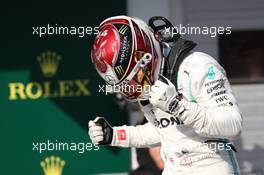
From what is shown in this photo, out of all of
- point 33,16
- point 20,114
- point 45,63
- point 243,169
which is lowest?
point 243,169

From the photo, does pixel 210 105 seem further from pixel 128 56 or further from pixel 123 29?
pixel 123 29

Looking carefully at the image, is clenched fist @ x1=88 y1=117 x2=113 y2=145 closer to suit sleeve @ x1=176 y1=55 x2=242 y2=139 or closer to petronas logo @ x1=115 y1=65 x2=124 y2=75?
petronas logo @ x1=115 y1=65 x2=124 y2=75

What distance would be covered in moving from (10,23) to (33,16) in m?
0.20

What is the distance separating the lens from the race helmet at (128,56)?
3.21 m

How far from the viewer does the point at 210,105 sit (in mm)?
3111

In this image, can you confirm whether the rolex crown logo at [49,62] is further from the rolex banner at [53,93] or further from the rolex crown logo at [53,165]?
the rolex crown logo at [53,165]

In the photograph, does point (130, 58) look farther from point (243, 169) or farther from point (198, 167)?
point (243, 169)

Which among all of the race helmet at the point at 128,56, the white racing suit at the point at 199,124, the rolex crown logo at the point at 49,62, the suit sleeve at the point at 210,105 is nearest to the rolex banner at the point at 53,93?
the rolex crown logo at the point at 49,62

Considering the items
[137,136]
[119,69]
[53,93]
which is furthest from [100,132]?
[53,93]

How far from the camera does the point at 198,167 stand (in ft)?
10.9

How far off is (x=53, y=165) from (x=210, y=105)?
3.21 metres

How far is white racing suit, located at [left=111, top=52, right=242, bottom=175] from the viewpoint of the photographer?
302 cm

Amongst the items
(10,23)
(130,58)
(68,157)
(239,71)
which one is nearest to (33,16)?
(10,23)

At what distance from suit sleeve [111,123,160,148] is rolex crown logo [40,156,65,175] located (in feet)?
7.95
